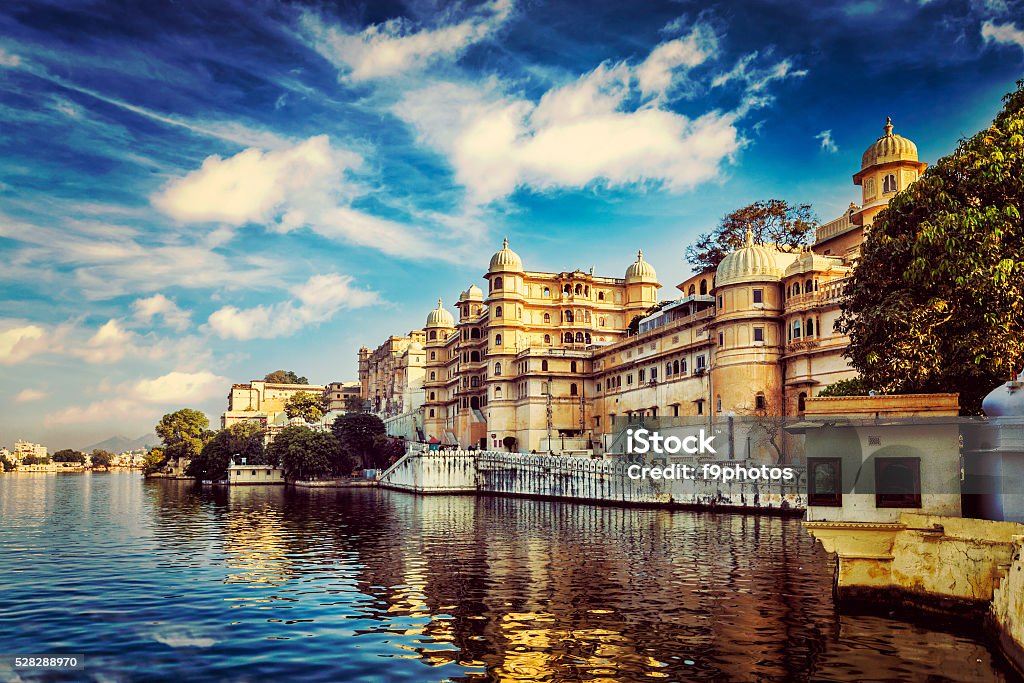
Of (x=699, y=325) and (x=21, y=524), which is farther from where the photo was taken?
(x=699, y=325)

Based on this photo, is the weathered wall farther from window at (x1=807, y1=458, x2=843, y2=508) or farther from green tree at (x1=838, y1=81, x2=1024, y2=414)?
window at (x1=807, y1=458, x2=843, y2=508)

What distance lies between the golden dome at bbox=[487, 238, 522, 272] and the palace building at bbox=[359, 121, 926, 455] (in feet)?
0.41

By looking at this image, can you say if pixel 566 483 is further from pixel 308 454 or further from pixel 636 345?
pixel 308 454

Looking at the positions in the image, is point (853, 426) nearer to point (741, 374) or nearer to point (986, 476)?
point (986, 476)

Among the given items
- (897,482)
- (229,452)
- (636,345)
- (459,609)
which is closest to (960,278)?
(897,482)

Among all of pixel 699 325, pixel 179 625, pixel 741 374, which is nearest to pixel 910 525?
pixel 179 625

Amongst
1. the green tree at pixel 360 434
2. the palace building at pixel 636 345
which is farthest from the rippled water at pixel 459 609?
the green tree at pixel 360 434

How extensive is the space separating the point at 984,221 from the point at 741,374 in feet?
94.8

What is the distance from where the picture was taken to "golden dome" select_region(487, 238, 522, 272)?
272ft

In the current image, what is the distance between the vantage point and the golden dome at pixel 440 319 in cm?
10444

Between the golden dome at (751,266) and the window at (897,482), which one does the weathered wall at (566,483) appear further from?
the window at (897,482)

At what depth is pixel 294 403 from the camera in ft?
481

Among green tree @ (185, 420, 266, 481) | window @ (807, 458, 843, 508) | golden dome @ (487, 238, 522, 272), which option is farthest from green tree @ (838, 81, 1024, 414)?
green tree @ (185, 420, 266, 481)

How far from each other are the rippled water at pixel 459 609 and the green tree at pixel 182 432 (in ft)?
330
